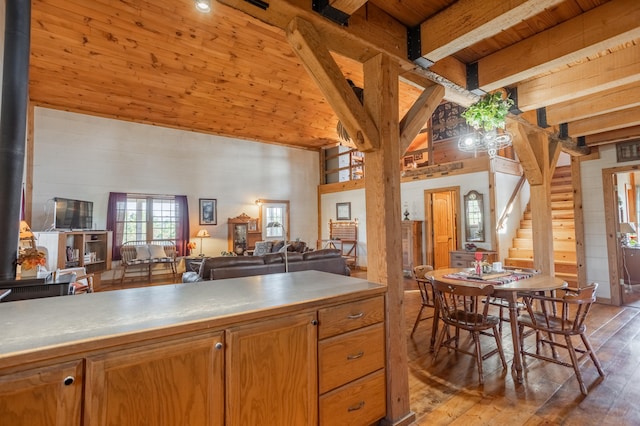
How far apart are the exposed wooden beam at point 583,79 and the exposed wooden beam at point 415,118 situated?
4.53 ft

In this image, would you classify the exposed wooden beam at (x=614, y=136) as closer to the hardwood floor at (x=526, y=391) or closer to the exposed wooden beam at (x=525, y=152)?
the exposed wooden beam at (x=525, y=152)

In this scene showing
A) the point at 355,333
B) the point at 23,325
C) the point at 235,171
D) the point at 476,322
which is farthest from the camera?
the point at 235,171

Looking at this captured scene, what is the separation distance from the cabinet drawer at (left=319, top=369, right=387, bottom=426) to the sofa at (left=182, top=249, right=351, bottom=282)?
288 cm

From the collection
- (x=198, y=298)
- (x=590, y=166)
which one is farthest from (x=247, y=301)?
(x=590, y=166)

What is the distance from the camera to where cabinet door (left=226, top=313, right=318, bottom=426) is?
134cm

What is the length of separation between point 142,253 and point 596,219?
877 cm

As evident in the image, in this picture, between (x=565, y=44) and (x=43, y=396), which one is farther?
(x=565, y=44)

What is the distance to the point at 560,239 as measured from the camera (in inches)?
245

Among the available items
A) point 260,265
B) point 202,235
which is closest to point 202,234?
point 202,235

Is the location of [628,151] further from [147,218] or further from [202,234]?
[147,218]

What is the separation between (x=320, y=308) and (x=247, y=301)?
1.23 ft

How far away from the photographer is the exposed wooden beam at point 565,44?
197cm

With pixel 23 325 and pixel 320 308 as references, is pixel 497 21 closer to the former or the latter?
pixel 320 308

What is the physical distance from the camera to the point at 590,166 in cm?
518
